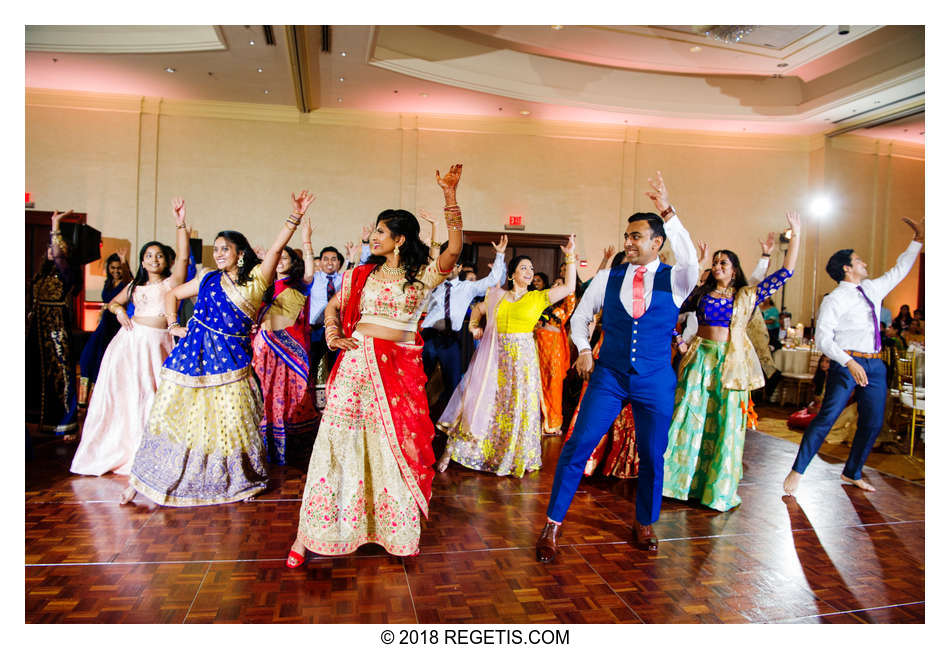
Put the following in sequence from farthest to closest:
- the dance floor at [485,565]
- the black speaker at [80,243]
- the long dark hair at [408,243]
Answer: the black speaker at [80,243]
the long dark hair at [408,243]
the dance floor at [485,565]

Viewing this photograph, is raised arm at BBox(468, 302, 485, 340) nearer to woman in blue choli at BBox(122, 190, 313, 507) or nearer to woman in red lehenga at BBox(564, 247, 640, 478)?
woman in red lehenga at BBox(564, 247, 640, 478)

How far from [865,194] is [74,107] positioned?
1194 cm

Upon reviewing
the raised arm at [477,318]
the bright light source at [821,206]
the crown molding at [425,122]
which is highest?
the crown molding at [425,122]

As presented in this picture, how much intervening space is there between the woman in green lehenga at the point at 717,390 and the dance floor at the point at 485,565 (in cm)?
17

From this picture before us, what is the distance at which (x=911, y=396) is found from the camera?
499 cm

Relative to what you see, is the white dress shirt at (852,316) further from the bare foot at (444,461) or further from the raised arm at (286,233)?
the raised arm at (286,233)

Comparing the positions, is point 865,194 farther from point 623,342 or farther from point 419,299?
point 419,299

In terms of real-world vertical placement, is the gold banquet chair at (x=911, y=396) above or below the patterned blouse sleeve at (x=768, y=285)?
below

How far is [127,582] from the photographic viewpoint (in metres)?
2.40

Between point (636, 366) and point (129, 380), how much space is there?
10.4 ft

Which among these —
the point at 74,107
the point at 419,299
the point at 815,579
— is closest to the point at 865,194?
the point at 815,579

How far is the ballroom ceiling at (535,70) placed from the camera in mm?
6977

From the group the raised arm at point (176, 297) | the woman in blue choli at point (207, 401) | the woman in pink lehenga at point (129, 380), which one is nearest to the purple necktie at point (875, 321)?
the woman in blue choli at point (207, 401)

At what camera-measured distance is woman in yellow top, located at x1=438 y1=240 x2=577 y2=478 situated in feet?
13.5
